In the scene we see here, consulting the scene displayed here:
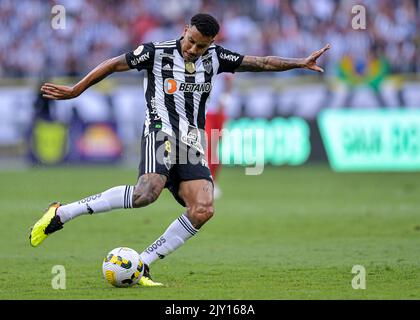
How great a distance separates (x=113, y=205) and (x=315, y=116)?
13245mm

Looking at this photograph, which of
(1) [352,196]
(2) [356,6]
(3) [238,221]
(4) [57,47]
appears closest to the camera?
(3) [238,221]

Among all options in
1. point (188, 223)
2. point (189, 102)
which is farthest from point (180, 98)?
point (188, 223)

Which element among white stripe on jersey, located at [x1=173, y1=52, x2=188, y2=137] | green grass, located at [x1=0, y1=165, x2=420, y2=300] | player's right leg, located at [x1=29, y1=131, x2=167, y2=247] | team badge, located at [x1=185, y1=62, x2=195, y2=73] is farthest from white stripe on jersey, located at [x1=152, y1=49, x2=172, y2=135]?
green grass, located at [x1=0, y1=165, x2=420, y2=300]

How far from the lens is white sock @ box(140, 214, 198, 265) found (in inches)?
325

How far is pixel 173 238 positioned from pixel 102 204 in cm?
71

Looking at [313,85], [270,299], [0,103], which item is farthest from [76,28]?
[270,299]

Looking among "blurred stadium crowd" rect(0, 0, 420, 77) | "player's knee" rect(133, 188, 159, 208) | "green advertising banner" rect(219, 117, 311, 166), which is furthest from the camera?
"blurred stadium crowd" rect(0, 0, 420, 77)

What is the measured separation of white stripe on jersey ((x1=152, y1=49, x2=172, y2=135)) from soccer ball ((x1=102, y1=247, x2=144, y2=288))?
50.0 inches

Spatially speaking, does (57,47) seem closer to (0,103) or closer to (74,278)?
(0,103)

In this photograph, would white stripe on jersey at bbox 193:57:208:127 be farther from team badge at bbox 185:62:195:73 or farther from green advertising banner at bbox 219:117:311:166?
green advertising banner at bbox 219:117:311:166

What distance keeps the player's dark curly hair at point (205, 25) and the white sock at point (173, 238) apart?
64.6 inches

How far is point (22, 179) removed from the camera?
19.2 meters

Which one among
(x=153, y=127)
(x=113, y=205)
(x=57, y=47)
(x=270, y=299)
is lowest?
(x=270, y=299)

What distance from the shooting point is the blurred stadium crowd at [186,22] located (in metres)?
22.7
